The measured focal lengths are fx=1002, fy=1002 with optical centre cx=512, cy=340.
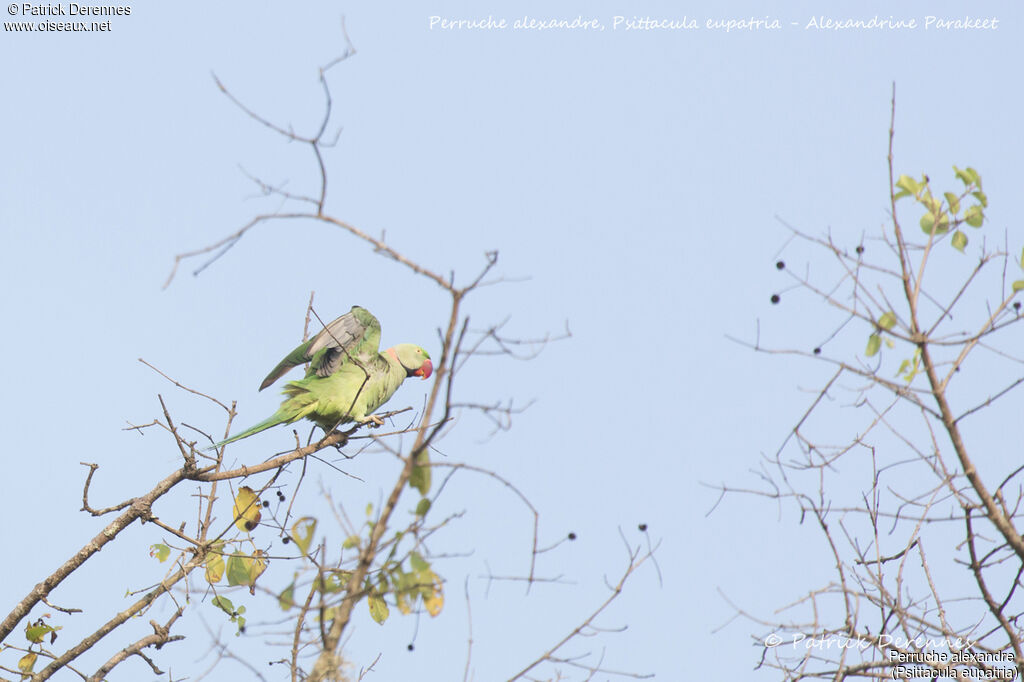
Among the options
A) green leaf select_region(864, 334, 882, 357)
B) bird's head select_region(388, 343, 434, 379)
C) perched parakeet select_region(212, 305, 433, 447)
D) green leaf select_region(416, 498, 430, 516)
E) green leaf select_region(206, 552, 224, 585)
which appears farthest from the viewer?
bird's head select_region(388, 343, 434, 379)

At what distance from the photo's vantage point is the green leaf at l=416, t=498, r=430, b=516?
2926 millimetres

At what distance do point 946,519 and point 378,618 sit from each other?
2.13 metres

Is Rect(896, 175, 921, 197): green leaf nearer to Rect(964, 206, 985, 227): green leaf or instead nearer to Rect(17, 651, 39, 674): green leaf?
Rect(964, 206, 985, 227): green leaf

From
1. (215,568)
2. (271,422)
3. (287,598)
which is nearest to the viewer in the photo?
(287,598)

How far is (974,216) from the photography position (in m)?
3.67

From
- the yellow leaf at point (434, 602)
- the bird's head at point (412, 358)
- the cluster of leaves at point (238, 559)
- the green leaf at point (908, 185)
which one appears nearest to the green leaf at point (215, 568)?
the cluster of leaves at point (238, 559)

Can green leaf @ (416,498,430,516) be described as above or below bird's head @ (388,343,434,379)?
below

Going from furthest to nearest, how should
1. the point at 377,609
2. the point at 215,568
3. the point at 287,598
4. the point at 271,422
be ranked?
the point at 271,422 < the point at 215,568 < the point at 377,609 < the point at 287,598

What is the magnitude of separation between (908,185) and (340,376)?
3.72 meters

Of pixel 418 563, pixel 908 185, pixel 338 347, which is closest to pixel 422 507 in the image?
pixel 418 563

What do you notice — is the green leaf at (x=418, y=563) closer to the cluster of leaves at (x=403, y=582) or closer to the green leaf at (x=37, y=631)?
the cluster of leaves at (x=403, y=582)

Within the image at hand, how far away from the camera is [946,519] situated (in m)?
3.74

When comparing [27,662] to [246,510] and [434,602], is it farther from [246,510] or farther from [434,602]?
[434,602]

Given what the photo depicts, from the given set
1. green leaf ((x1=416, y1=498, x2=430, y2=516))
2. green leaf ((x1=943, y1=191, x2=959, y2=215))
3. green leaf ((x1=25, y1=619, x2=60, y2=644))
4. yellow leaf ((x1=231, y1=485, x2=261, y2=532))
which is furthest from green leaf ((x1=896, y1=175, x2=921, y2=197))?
green leaf ((x1=25, y1=619, x2=60, y2=644))
